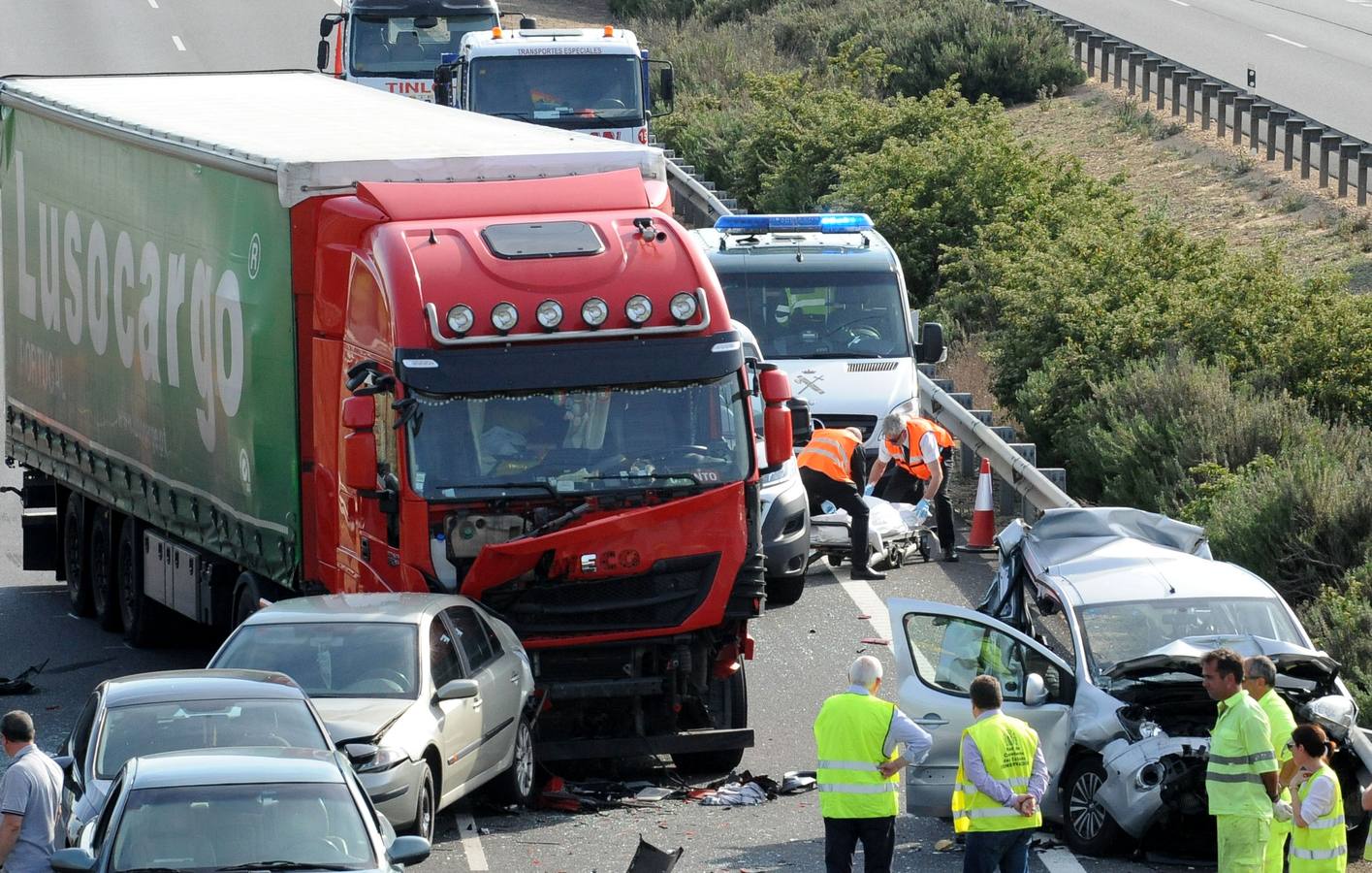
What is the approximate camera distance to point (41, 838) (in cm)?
1023

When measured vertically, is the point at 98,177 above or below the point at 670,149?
above

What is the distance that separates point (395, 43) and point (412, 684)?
23.4 meters

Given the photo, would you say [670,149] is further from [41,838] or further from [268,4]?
[41,838]

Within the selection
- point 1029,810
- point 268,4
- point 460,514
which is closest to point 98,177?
point 460,514

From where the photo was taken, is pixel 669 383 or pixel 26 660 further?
pixel 26 660

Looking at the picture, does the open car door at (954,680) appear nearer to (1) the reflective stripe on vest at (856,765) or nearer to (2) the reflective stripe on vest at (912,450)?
(1) the reflective stripe on vest at (856,765)

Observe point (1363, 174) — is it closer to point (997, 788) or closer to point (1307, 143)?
point (1307, 143)

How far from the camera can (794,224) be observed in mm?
23141

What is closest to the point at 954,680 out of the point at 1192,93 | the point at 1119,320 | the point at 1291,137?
the point at 1119,320

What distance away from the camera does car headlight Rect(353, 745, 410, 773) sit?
11508 millimetres

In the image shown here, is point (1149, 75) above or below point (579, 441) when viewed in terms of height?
below

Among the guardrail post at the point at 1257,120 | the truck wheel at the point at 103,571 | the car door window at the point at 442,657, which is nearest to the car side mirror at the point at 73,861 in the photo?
the car door window at the point at 442,657

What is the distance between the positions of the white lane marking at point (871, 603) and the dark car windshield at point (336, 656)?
5422 mm

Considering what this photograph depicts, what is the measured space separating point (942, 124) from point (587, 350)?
70.2 feet
